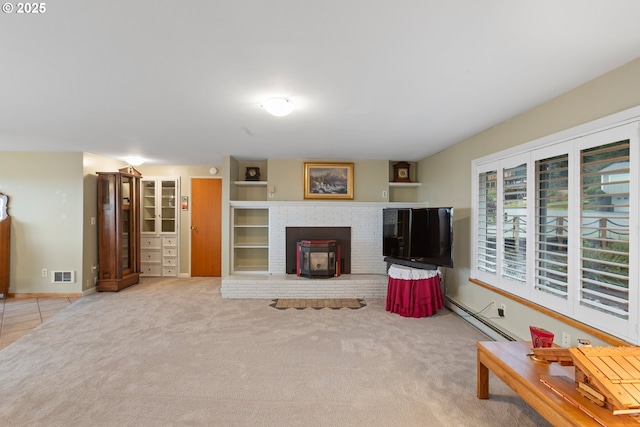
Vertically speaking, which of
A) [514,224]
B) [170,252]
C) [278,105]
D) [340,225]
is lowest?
[170,252]

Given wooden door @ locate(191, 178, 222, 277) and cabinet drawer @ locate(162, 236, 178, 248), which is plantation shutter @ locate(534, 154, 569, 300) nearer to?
wooden door @ locate(191, 178, 222, 277)

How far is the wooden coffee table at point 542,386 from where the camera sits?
145 cm

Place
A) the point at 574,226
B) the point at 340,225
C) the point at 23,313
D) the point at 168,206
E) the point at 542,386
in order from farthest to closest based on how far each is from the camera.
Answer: the point at 168,206 < the point at 340,225 < the point at 23,313 < the point at 574,226 < the point at 542,386

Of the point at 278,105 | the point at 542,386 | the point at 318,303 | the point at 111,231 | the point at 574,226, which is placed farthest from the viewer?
the point at 111,231

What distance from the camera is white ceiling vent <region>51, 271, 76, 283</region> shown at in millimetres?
4953

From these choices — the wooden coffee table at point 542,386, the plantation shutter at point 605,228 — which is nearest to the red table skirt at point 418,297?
the wooden coffee table at point 542,386

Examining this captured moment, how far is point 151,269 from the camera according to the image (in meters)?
6.49

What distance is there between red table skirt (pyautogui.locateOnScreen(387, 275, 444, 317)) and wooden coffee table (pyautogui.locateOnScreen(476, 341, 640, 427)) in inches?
68.4

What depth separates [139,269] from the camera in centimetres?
597

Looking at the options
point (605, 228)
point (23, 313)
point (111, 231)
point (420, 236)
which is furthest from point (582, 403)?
point (111, 231)

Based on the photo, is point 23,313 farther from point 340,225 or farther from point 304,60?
point 304,60

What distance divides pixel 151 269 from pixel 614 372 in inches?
278

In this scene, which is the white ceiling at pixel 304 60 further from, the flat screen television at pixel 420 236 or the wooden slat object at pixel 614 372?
the wooden slat object at pixel 614 372

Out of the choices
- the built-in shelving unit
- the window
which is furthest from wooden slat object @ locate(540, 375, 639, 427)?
the built-in shelving unit
